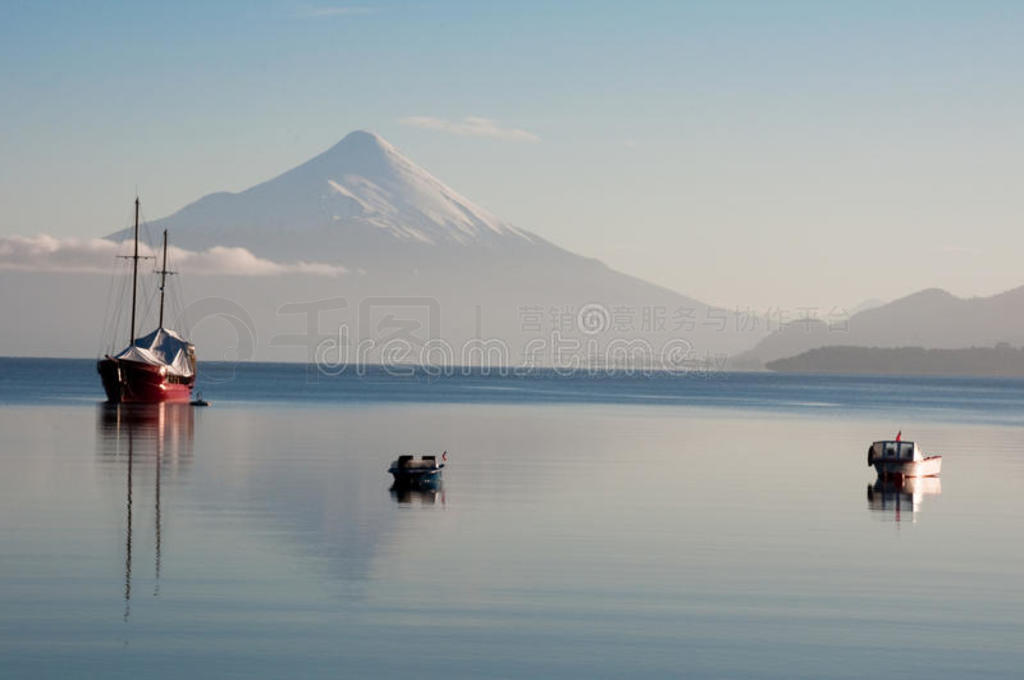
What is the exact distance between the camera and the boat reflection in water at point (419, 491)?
46656 mm

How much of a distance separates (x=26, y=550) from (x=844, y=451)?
5263 centimetres

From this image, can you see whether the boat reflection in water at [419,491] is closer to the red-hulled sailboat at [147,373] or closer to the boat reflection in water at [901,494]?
the boat reflection in water at [901,494]

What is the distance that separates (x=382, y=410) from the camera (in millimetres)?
127562

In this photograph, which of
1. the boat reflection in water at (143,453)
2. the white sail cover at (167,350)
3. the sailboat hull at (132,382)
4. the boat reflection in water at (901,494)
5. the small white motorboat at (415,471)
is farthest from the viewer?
the white sail cover at (167,350)

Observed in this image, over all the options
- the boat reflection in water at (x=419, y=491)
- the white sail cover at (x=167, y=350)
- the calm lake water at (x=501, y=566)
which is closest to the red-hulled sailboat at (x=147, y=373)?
the white sail cover at (x=167, y=350)

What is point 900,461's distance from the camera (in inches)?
2266

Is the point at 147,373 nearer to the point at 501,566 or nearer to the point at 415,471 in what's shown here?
the point at 415,471

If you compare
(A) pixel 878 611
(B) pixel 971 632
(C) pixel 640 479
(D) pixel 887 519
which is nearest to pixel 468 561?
(A) pixel 878 611

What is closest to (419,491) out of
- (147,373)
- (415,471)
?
(415,471)

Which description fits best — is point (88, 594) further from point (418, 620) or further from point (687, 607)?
point (687, 607)

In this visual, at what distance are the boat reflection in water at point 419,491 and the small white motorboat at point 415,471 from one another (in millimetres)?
57

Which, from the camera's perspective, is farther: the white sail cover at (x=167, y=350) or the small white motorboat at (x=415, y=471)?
the white sail cover at (x=167, y=350)

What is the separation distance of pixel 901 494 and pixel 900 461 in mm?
4573

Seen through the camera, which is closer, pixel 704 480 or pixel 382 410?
pixel 704 480
